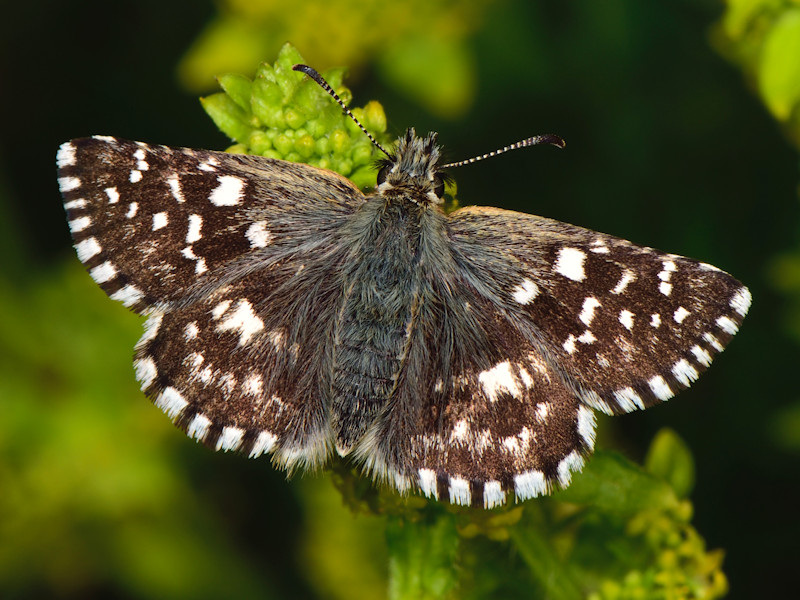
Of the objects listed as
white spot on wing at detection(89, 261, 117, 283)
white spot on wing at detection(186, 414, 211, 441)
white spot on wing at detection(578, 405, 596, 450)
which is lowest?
white spot on wing at detection(578, 405, 596, 450)

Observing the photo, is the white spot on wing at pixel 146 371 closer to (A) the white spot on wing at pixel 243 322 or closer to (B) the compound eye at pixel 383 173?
(A) the white spot on wing at pixel 243 322

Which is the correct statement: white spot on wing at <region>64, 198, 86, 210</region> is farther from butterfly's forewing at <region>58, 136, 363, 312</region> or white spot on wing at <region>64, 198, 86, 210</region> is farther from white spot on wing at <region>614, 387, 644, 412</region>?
white spot on wing at <region>614, 387, 644, 412</region>

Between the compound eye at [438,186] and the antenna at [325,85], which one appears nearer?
the antenna at [325,85]

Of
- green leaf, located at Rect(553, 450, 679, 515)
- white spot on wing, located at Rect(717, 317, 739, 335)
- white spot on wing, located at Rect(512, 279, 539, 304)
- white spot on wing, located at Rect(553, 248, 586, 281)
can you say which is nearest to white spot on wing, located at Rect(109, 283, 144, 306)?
white spot on wing, located at Rect(512, 279, 539, 304)

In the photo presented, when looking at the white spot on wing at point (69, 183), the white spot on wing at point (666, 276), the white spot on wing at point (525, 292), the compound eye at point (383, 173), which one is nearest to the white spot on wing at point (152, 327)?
the white spot on wing at point (69, 183)
